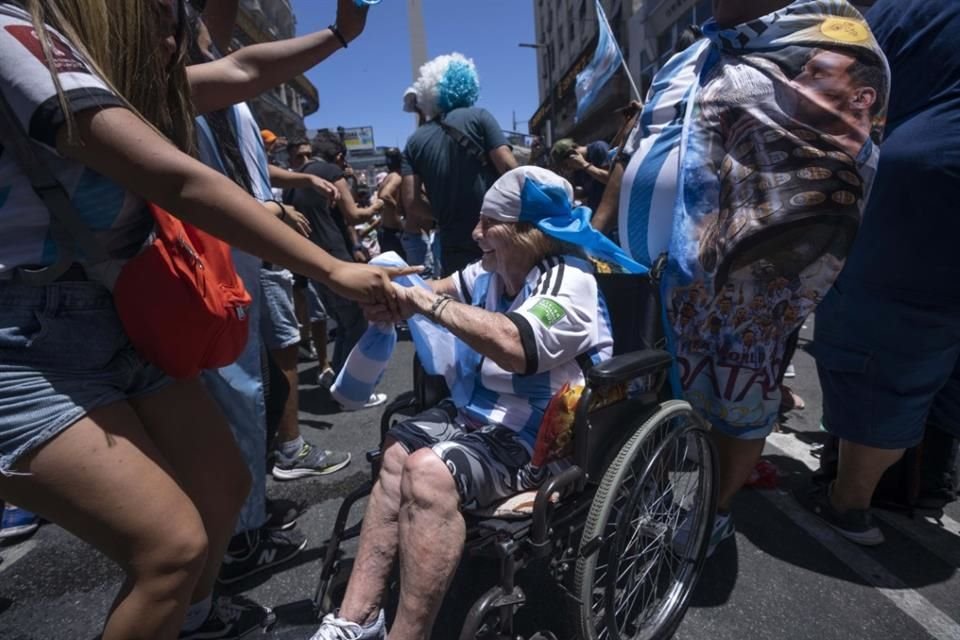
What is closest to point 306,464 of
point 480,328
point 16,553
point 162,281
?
point 16,553

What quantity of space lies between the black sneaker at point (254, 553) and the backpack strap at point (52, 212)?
1.39 m

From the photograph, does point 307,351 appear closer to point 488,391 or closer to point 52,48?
point 488,391

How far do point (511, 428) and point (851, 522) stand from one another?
4.98 feet

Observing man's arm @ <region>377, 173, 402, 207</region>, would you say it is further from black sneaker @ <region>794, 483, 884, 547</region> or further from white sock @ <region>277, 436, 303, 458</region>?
black sneaker @ <region>794, 483, 884, 547</region>

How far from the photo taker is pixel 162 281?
3.51 feet

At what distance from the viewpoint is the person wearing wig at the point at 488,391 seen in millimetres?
1349

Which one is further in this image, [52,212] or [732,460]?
[732,460]

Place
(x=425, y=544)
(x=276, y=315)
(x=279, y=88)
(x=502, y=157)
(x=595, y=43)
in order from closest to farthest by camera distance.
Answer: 1. (x=425, y=544)
2. (x=276, y=315)
3. (x=502, y=157)
4. (x=595, y=43)
5. (x=279, y=88)

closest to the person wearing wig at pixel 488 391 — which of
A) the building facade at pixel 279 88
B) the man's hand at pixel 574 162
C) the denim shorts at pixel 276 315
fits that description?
the denim shorts at pixel 276 315

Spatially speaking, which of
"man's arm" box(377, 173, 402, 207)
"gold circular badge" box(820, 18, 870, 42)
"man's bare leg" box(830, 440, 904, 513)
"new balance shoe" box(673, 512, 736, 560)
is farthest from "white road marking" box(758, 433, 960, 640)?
"man's arm" box(377, 173, 402, 207)

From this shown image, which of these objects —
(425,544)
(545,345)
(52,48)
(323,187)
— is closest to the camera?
(52,48)

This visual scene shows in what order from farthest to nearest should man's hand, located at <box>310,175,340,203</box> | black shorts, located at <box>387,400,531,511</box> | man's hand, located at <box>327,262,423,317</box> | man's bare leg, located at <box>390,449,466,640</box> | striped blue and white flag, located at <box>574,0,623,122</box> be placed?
striped blue and white flag, located at <box>574,0,623,122</box>, man's hand, located at <box>310,175,340,203</box>, black shorts, located at <box>387,400,531,511</box>, man's bare leg, located at <box>390,449,466,640</box>, man's hand, located at <box>327,262,423,317</box>

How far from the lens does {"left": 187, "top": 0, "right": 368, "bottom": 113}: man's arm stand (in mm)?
1532

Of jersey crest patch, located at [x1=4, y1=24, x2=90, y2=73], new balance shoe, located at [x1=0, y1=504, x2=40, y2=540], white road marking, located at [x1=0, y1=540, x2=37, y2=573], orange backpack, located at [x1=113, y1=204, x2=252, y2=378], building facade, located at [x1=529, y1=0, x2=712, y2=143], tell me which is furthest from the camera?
building facade, located at [x1=529, y1=0, x2=712, y2=143]
